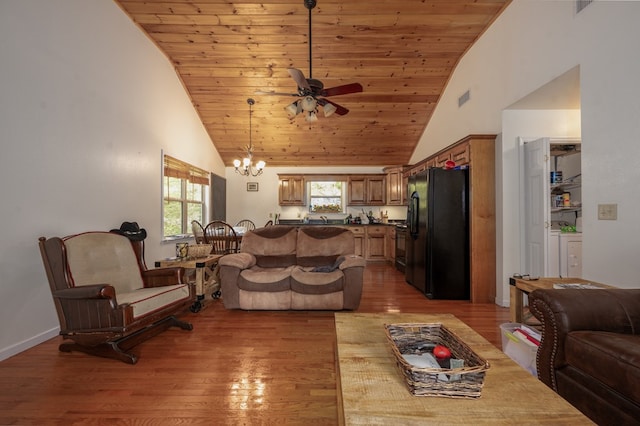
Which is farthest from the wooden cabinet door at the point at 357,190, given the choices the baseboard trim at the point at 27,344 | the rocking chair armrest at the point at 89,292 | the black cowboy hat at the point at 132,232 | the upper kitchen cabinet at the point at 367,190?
the baseboard trim at the point at 27,344

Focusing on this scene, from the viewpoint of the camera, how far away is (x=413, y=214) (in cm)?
447

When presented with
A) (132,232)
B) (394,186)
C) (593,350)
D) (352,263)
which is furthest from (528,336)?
(394,186)

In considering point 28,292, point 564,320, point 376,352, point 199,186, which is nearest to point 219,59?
point 199,186

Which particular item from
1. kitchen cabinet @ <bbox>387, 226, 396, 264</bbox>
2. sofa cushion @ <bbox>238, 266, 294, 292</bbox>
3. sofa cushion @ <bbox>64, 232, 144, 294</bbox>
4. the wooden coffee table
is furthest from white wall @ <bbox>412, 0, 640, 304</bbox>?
sofa cushion @ <bbox>64, 232, 144, 294</bbox>

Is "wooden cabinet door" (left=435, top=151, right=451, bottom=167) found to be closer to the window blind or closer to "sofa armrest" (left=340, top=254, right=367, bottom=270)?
"sofa armrest" (left=340, top=254, right=367, bottom=270)

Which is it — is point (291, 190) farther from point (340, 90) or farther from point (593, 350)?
point (593, 350)

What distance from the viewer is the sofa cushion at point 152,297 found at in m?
2.29

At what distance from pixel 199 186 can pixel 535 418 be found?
20.2 feet

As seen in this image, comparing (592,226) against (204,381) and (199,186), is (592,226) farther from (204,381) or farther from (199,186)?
(199,186)

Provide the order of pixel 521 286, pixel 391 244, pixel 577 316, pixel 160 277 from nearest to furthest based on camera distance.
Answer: pixel 577 316 < pixel 521 286 < pixel 160 277 < pixel 391 244

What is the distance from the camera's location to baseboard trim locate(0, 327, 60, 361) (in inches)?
88.4

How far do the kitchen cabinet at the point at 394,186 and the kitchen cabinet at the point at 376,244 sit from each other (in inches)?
27.4

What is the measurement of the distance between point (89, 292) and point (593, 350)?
3.11 meters

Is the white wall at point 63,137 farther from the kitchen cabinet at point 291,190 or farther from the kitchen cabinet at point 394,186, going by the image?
the kitchen cabinet at point 394,186
